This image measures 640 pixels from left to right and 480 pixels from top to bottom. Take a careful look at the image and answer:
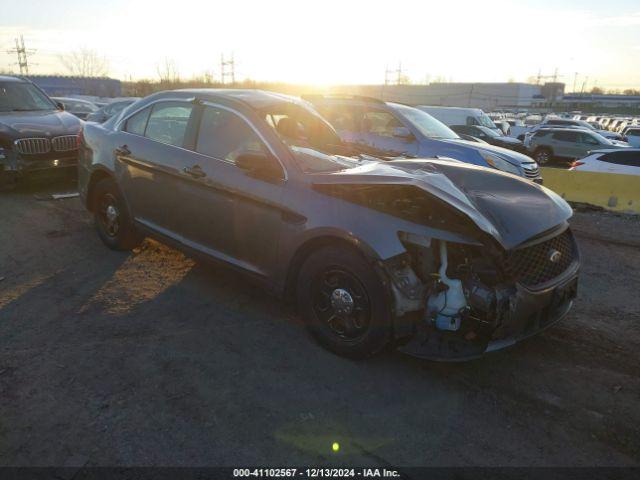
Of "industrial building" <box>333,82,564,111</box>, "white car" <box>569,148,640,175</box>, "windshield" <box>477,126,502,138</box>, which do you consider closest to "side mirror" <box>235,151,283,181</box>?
"white car" <box>569,148,640,175</box>

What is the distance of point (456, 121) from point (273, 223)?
16.0 meters

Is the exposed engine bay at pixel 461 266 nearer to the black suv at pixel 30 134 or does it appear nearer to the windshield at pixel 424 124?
the windshield at pixel 424 124

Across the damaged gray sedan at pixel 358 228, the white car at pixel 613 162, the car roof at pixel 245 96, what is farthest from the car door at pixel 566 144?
the car roof at pixel 245 96

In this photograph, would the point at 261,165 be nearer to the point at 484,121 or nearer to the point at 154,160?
the point at 154,160

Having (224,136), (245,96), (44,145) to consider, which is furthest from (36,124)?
(224,136)

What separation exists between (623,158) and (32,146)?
39.0 ft

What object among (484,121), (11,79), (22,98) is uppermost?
(11,79)

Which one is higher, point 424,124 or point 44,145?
point 424,124

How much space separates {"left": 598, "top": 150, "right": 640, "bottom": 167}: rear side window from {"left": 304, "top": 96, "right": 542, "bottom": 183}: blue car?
3.09m

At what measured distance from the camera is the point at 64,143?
Result: 7.70 meters

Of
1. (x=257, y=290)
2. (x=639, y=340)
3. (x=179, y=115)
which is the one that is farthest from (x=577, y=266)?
(x=179, y=115)

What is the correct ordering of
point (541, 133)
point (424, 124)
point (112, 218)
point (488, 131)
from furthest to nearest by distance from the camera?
point (541, 133) → point (488, 131) → point (424, 124) → point (112, 218)

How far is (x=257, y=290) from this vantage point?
442cm

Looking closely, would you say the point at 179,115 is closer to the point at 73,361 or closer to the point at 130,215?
the point at 130,215
